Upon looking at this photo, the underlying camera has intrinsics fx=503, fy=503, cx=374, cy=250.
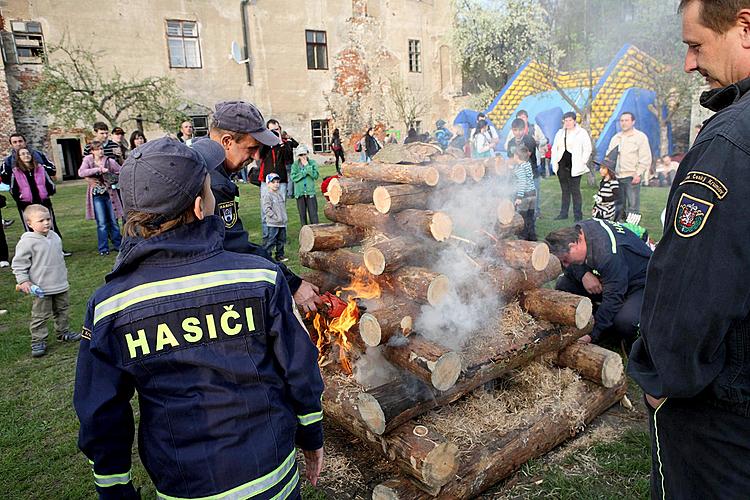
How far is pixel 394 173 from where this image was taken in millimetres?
4457

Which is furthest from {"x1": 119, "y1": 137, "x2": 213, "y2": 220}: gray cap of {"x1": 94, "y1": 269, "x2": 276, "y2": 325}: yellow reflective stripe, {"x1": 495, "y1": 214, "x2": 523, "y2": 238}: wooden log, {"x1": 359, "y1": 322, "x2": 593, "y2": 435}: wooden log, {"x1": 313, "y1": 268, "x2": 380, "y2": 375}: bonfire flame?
{"x1": 495, "y1": 214, "x2": 523, "y2": 238}: wooden log

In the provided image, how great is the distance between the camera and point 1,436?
402 centimetres

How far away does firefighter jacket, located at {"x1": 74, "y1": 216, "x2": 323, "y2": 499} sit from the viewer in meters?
1.81

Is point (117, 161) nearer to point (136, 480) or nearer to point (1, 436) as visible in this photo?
point (1, 436)

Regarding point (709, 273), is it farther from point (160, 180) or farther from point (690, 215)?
point (160, 180)

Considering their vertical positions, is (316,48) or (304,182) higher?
(316,48)

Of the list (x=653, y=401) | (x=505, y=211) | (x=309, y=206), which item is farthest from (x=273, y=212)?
(x=653, y=401)

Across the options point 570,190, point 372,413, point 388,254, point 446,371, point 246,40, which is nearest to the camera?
point 372,413

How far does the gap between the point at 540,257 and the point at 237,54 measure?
23.3 m

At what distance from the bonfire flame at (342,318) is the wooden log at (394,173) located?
87 cm

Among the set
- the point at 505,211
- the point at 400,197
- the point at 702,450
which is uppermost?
the point at 400,197

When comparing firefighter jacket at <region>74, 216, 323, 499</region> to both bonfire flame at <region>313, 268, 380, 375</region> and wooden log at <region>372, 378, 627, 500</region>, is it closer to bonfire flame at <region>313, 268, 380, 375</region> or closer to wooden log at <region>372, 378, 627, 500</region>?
wooden log at <region>372, 378, 627, 500</region>

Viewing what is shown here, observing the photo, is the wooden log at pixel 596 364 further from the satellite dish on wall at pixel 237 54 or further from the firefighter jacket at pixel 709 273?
the satellite dish on wall at pixel 237 54

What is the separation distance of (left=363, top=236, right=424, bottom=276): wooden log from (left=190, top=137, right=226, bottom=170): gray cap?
131cm
